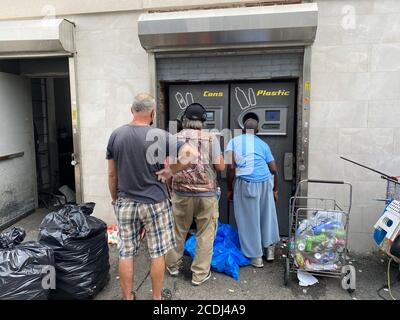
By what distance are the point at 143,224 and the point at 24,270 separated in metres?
0.94

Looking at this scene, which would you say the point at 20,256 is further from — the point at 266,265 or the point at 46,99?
the point at 46,99

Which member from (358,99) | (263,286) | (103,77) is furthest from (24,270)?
(358,99)

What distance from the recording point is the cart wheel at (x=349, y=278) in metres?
3.18

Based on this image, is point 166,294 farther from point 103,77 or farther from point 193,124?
point 103,77

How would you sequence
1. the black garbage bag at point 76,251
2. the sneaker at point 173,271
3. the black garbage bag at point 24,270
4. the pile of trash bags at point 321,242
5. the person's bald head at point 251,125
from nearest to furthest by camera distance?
the black garbage bag at point 24,270
the black garbage bag at point 76,251
the pile of trash bags at point 321,242
the sneaker at point 173,271
the person's bald head at point 251,125

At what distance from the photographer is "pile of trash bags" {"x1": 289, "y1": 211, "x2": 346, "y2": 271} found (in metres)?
3.22

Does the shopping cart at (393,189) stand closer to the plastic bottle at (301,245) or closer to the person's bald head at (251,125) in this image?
the plastic bottle at (301,245)

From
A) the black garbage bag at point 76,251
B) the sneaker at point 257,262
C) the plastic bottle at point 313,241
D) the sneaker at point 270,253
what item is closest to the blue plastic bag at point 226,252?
the sneaker at point 257,262

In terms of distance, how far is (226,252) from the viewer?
12.3 ft

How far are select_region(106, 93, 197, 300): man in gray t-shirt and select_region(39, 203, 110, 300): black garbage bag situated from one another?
403mm

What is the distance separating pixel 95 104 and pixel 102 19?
42.4 inches

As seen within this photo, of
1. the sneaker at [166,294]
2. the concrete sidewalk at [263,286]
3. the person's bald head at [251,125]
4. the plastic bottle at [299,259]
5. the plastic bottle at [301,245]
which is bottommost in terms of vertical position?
the concrete sidewalk at [263,286]
